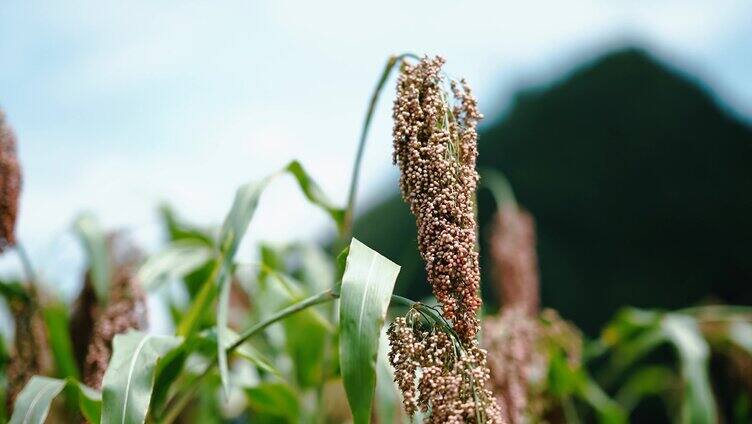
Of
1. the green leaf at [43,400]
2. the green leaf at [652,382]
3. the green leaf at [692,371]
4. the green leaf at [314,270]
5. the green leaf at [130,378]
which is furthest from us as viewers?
the green leaf at [652,382]

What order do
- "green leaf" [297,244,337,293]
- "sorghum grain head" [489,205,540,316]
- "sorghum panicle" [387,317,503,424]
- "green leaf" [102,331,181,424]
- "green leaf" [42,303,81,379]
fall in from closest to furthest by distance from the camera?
"sorghum panicle" [387,317,503,424], "green leaf" [102,331,181,424], "green leaf" [42,303,81,379], "green leaf" [297,244,337,293], "sorghum grain head" [489,205,540,316]

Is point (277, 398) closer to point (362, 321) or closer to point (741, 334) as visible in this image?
point (362, 321)

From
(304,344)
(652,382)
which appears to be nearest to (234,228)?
(304,344)

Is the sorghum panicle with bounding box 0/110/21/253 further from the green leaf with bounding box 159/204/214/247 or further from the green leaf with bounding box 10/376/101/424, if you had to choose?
the green leaf with bounding box 159/204/214/247

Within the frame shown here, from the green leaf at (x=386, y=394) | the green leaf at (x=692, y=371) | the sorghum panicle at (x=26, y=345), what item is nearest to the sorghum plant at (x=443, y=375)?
the green leaf at (x=386, y=394)

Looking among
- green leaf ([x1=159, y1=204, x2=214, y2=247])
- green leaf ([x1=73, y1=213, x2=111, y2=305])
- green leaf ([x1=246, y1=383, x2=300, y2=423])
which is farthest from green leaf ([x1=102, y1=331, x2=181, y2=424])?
green leaf ([x1=159, y1=204, x2=214, y2=247])

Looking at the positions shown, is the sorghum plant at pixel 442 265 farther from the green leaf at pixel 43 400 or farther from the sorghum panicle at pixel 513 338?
the sorghum panicle at pixel 513 338
